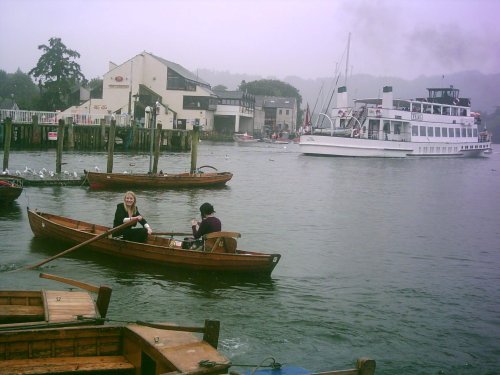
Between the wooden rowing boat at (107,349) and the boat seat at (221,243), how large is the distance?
6106 millimetres

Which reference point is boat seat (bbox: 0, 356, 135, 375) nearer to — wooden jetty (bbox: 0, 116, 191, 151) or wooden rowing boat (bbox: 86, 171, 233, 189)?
wooden rowing boat (bbox: 86, 171, 233, 189)

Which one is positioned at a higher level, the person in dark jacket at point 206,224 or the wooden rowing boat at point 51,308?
the person in dark jacket at point 206,224

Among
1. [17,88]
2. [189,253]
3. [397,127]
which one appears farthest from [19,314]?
[17,88]

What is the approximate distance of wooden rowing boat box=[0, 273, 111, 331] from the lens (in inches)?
283

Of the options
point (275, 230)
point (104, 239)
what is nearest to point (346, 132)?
point (275, 230)

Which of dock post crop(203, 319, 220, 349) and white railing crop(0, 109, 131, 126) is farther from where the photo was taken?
white railing crop(0, 109, 131, 126)

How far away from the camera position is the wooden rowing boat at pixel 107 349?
6102 millimetres

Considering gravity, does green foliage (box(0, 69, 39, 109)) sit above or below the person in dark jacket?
above

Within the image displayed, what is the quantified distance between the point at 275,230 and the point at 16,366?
1531cm

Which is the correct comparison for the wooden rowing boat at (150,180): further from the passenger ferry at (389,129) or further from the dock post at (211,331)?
the passenger ferry at (389,129)

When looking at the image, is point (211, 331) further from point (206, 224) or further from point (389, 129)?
point (389, 129)

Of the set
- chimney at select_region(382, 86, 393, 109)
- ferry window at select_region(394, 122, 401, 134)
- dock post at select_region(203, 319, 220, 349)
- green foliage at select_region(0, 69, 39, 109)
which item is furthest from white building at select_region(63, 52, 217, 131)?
dock post at select_region(203, 319, 220, 349)

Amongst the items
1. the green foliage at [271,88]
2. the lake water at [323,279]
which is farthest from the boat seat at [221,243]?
the green foliage at [271,88]

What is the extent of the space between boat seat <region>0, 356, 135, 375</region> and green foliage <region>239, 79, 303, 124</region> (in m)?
123
